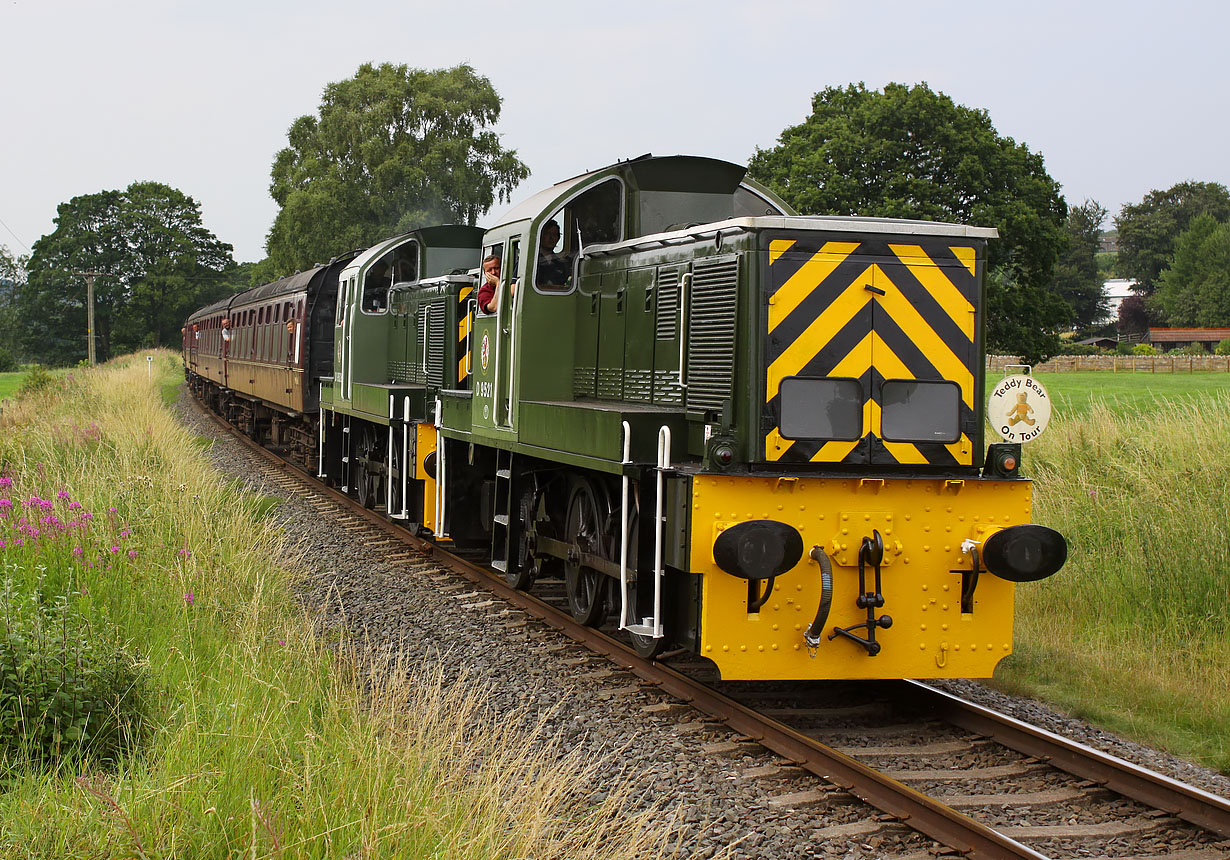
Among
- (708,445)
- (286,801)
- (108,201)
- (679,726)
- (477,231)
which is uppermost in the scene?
(108,201)

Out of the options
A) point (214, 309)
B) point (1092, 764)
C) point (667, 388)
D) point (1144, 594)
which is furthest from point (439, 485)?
point (214, 309)

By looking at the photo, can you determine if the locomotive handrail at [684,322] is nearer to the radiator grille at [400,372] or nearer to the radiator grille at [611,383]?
the radiator grille at [611,383]

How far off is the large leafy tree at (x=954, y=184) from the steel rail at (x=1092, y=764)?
71.5ft

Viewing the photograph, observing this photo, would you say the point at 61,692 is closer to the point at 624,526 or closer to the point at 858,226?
the point at 624,526

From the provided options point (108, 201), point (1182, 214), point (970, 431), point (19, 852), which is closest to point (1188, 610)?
point (970, 431)

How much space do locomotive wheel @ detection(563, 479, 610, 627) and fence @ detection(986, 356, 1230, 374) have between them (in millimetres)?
40316

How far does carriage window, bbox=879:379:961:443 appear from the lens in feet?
19.8

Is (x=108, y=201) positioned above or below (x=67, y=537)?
above

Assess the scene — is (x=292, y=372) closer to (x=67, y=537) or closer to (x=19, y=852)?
(x=67, y=537)

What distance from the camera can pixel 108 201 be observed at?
77.8 meters

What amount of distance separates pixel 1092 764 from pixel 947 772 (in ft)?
2.06

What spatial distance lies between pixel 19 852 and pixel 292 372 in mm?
15578

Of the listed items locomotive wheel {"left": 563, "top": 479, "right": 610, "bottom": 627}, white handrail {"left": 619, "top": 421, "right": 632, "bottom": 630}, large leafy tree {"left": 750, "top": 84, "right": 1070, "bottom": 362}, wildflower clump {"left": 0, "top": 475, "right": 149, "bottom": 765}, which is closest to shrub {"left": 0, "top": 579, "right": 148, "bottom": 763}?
wildflower clump {"left": 0, "top": 475, "right": 149, "bottom": 765}

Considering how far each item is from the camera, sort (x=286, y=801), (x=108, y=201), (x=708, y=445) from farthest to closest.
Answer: (x=108, y=201) < (x=708, y=445) < (x=286, y=801)
